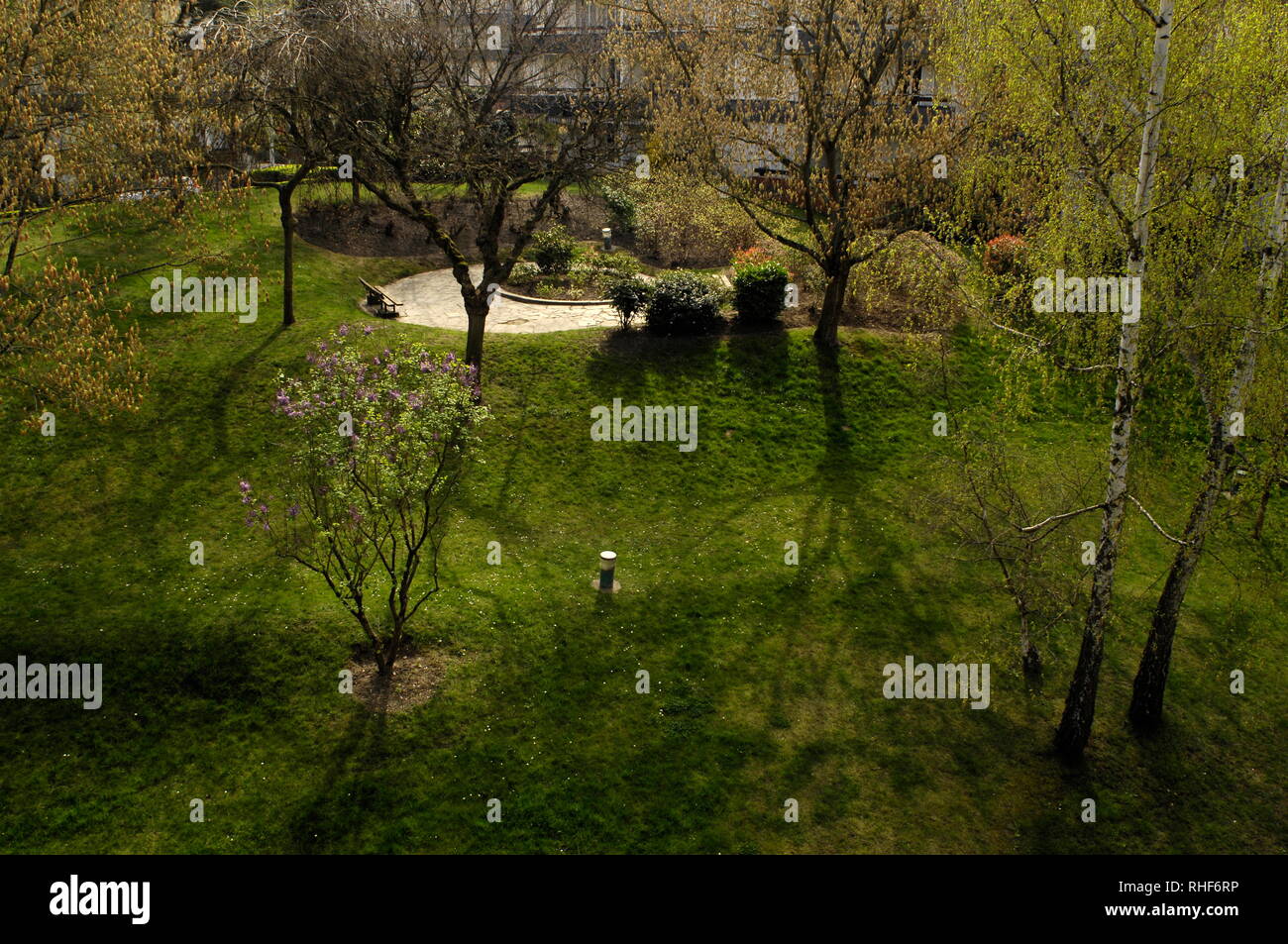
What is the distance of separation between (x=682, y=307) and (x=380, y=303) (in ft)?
30.3

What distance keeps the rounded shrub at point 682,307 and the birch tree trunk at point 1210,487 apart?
15.6 meters

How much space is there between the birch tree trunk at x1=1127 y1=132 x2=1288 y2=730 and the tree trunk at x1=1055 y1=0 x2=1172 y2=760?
132 cm

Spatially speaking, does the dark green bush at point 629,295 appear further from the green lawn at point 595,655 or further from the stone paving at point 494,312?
the green lawn at point 595,655

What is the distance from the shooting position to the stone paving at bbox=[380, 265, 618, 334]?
29844 millimetres

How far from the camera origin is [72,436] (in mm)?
22562

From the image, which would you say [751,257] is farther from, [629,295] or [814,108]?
[814,108]

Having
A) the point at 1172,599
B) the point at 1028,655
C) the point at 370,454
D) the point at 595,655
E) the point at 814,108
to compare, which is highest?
the point at 814,108

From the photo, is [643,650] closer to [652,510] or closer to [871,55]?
[652,510]

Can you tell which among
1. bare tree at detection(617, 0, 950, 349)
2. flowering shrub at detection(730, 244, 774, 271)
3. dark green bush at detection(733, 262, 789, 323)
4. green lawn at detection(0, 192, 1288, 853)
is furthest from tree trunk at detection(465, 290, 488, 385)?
flowering shrub at detection(730, 244, 774, 271)

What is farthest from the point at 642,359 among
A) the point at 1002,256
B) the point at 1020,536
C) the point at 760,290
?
the point at 1002,256

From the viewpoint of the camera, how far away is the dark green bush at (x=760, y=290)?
97.8 ft

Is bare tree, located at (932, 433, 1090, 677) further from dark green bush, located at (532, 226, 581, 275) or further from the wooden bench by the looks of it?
the wooden bench

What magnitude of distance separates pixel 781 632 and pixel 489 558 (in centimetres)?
642

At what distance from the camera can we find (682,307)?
95.4 ft
